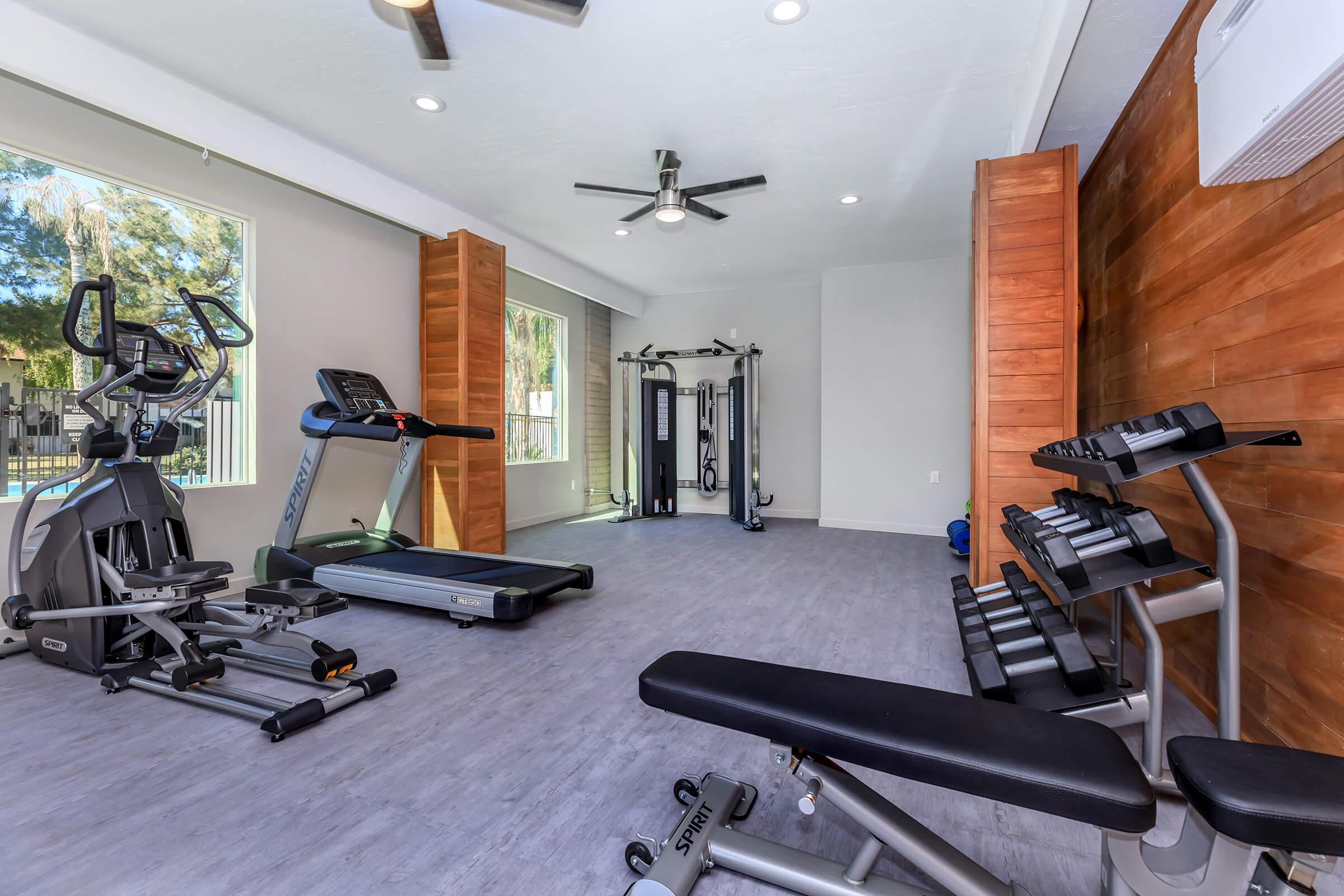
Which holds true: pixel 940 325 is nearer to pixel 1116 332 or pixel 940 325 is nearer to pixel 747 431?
pixel 747 431

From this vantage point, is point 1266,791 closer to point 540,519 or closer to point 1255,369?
point 1255,369

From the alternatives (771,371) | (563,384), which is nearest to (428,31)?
(563,384)

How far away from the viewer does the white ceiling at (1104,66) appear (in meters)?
2.36

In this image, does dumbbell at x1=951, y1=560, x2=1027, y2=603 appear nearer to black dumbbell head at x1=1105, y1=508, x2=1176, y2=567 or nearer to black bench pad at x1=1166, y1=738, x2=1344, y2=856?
black dumbbell head at x1=1105, y1=508, x2=1176, y2=567

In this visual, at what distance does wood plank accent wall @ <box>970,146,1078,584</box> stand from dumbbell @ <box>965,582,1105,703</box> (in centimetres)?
86

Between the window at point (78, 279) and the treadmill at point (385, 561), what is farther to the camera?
the treadmill at point (385, 561)

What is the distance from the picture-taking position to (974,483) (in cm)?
313

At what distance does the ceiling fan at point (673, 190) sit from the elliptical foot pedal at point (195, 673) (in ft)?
10.1

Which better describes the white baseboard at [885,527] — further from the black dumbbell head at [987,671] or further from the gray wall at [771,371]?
the black dumbbell head at [987,671]

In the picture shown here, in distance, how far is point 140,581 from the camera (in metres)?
2.28

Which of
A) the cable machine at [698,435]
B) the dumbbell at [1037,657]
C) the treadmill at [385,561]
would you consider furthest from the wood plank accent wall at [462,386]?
the dumbbell at [1037,657]

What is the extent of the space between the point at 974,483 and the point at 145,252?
4733 mm

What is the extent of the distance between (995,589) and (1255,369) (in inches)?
50.6

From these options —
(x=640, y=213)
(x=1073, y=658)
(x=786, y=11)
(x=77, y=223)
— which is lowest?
(x=1073, y=658)
